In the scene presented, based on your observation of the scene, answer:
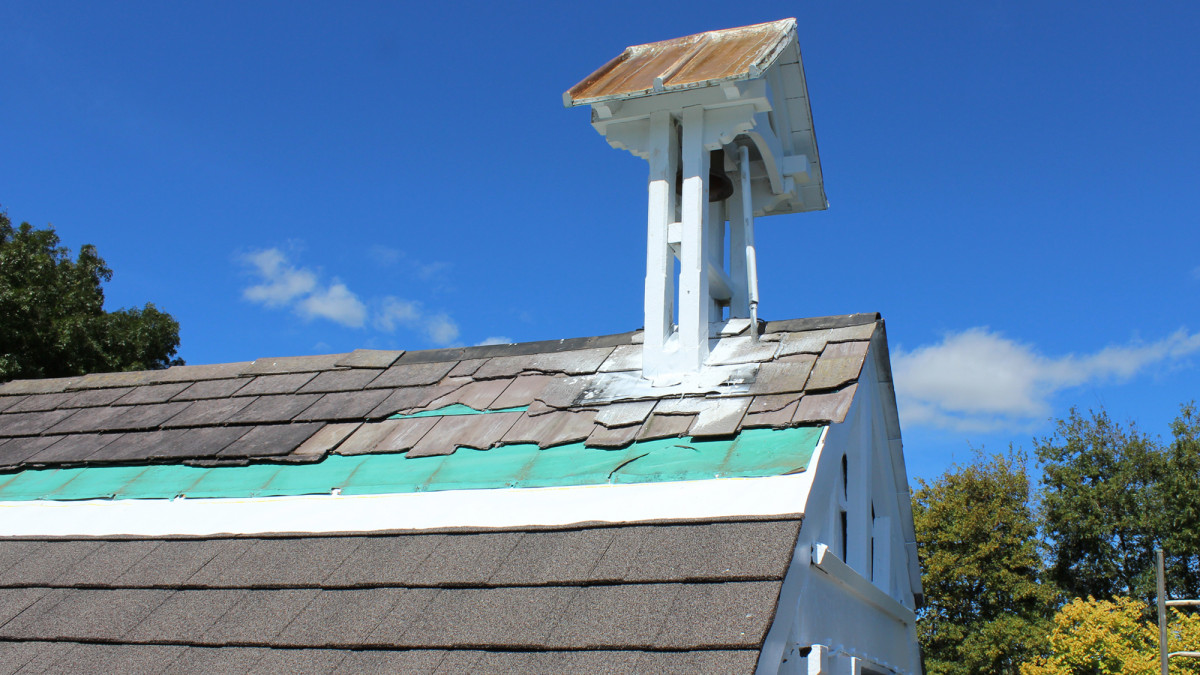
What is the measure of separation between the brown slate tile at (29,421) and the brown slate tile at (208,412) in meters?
1.07

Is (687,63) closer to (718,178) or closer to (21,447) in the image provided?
(718,178)

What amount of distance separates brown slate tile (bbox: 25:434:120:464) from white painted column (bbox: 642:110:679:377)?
3.70 meters

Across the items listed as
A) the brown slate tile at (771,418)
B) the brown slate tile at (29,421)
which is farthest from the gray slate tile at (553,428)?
the brown slate tile at (29,421)

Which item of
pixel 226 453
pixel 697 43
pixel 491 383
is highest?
pixel 697 43

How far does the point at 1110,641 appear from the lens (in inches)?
984

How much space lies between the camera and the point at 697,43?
6617 millimetres

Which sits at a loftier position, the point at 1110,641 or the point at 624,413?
the point at 1110,641

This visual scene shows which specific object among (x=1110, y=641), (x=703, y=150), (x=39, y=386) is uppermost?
(x=1110, y=641)

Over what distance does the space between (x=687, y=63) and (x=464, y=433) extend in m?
2.95

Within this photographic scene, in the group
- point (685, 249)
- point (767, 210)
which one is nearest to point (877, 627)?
point (685, 249)

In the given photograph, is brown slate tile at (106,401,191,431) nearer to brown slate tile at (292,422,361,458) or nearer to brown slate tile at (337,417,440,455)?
brown slate tile at (292,422,361,458)

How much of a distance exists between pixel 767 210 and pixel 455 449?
345cm

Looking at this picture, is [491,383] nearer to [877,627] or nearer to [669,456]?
[669,456]

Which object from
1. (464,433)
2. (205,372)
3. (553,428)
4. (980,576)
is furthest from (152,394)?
(980,576)
